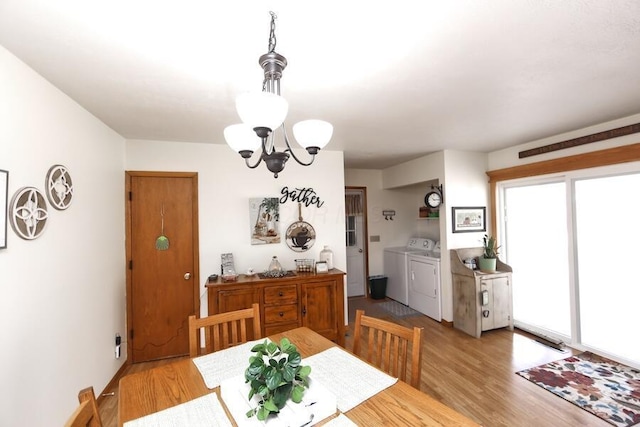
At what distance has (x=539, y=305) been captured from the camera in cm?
362

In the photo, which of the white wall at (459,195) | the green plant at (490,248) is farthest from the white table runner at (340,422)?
the green plant at (490,248)

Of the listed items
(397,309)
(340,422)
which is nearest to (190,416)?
(340,422)

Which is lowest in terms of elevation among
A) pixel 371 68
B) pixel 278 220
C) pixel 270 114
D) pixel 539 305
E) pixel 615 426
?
pixel 615 426

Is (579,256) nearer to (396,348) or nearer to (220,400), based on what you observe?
(396,348)

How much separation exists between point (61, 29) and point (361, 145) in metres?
2.74

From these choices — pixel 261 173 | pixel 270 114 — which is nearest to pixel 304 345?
→ pixel 270 114

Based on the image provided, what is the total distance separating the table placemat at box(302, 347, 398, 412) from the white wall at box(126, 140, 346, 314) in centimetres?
199

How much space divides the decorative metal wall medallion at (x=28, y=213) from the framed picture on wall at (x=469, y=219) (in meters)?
4.01

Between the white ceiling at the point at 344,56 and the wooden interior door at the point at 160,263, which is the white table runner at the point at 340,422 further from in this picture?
the wooden interior door at the point at 160,263

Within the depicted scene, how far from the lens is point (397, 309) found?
4617mm

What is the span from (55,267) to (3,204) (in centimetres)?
59

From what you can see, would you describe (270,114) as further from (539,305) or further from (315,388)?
(539,305)

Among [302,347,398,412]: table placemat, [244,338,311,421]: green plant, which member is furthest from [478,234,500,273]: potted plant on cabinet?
[244,338,311,421]: green plant

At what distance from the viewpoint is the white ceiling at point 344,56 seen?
3.97 feet
